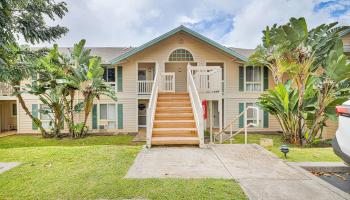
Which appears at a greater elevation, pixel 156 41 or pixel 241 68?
pixel 156 41

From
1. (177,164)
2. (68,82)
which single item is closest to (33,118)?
(68,82)

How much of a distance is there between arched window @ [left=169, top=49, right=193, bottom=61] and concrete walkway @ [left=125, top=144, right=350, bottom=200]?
968 centimetres

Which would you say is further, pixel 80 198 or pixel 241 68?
pixel 241 68

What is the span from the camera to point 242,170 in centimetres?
425

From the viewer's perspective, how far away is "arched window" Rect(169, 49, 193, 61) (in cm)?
1464

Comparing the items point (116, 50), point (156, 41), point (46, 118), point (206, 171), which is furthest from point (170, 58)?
point (206, 171)

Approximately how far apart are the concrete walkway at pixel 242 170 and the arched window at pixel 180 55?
31.8 feet

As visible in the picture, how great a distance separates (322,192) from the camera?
10.8 ft

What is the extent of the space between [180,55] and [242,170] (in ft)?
38.0

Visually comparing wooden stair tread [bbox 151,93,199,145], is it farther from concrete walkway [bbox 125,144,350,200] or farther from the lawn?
the lawn

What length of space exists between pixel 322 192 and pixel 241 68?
41.4 feet

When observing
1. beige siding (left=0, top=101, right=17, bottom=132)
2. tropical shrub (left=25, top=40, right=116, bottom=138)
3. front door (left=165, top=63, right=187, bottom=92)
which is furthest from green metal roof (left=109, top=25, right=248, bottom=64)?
beige siding (left=0, top=101, right=17, bottom=132)

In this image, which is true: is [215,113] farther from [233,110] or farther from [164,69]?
[164,69]

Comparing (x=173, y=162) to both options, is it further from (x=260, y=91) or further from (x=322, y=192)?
(x=260, y=91)
